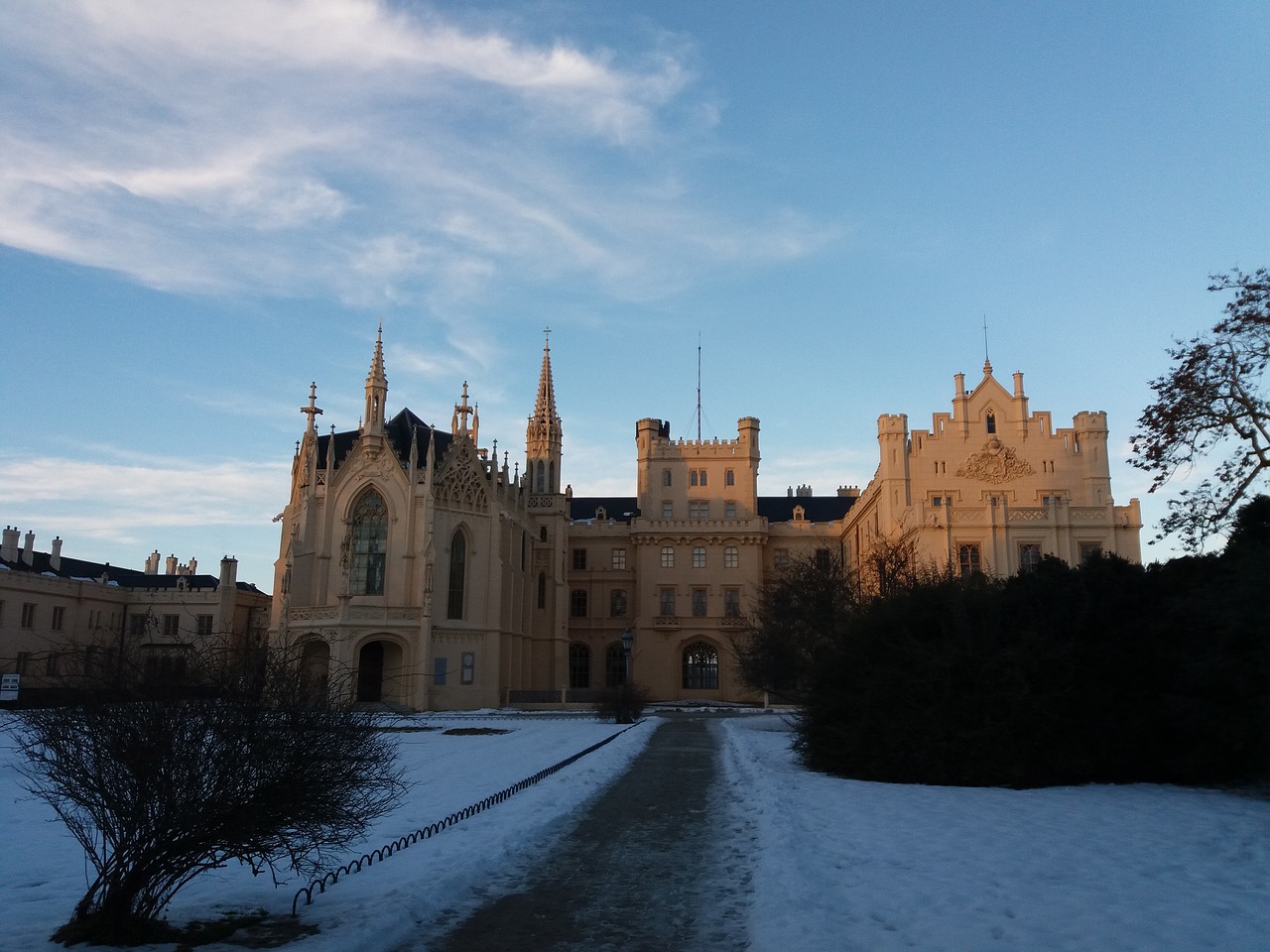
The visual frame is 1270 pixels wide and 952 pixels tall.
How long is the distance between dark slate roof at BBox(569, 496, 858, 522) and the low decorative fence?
50518mm

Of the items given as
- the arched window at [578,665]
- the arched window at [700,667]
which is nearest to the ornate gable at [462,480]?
the arched window at [578,665]

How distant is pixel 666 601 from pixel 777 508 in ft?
42.5

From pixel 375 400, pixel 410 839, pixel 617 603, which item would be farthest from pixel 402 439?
pixel 410 839

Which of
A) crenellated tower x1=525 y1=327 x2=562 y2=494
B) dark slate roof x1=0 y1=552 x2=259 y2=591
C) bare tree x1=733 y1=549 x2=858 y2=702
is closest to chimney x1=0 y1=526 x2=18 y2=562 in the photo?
dark slate roof x1=0 y1=552 x2=259 y2=591

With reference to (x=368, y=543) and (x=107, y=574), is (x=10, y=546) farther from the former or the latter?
(x=368, y=543)

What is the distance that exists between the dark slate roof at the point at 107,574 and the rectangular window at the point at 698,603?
32.9 meters

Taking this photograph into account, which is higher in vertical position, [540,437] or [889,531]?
[540,437]

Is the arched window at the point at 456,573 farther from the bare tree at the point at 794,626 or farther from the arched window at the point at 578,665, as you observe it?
the bare tree at the point at 794,626

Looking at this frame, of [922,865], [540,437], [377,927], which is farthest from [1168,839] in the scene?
[540,437]

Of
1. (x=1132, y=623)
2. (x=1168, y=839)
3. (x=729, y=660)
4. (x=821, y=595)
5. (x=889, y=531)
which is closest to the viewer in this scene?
(x=1168, y=839)

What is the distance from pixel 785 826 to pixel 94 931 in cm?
816

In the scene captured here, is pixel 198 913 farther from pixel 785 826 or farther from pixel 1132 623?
pixel 1132 623

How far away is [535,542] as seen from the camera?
61.3 metres

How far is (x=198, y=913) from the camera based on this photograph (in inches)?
318
